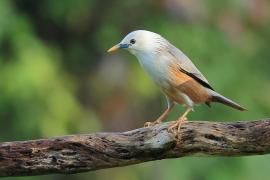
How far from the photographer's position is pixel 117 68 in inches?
422

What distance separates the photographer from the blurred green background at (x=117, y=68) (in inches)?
386

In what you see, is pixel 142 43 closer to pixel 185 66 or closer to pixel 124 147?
pixel 185 66

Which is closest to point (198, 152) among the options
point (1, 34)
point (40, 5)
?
point (1, 34)

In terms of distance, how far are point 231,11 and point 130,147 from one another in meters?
5.33

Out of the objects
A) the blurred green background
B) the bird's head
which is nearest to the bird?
the bird's head

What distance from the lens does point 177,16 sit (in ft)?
33.8

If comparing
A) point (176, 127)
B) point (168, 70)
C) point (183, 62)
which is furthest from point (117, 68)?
point (176, 127)

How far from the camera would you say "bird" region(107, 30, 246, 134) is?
513cm

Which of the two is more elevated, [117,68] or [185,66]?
[117,68]

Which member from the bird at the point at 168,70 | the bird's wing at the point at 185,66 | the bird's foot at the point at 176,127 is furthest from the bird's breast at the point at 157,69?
the bird's foot at the point at 176,127

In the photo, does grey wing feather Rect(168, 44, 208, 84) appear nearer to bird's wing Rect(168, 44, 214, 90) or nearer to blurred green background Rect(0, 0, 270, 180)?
bird's wing Rect(168, 44, 214, 90)

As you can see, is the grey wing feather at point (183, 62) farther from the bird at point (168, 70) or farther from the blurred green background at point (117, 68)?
the blurred green background at point (117, 68)

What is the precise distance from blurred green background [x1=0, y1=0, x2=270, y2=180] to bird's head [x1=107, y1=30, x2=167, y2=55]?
4137 mm

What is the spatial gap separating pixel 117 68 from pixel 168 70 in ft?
18.4
